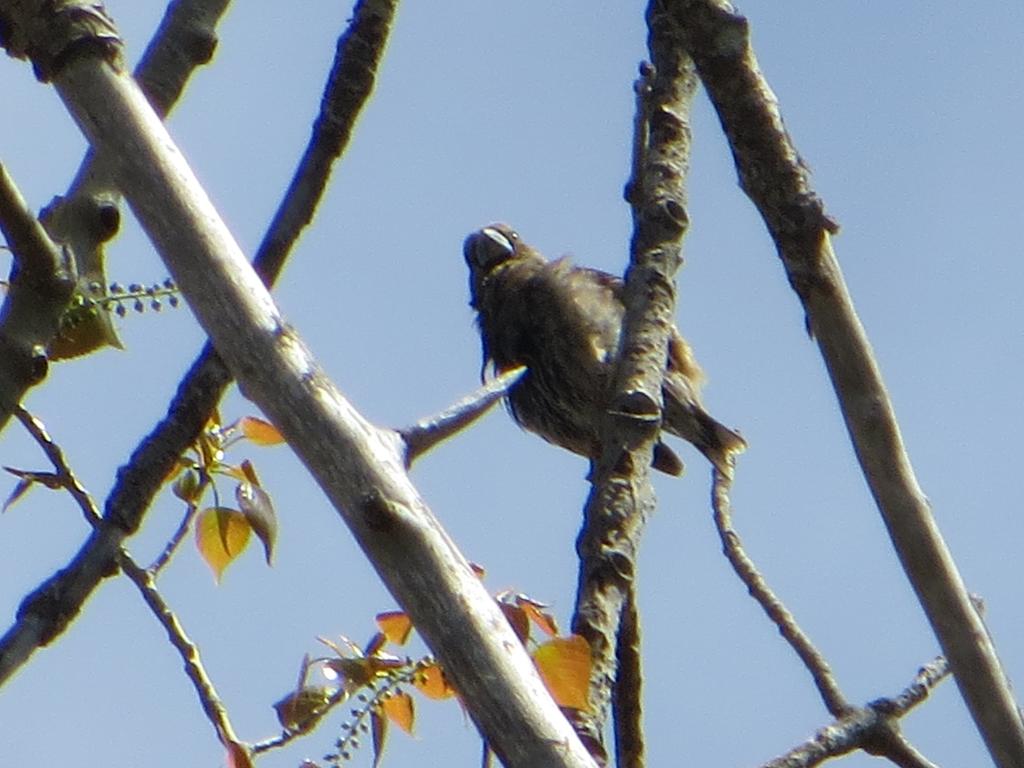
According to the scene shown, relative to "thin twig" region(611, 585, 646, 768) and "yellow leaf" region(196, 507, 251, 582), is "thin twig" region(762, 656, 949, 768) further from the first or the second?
"yellow leaf" region(196, 507, 251, 582)

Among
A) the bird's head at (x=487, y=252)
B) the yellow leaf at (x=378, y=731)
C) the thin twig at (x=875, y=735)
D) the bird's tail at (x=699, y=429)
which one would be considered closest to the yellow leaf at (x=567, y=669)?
the thin twig at (x=875, y=735)

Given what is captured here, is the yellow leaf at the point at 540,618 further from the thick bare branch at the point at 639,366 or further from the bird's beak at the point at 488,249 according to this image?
the bird's beak at the point at 488,249

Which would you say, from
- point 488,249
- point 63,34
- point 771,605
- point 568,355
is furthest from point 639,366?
point 488,249

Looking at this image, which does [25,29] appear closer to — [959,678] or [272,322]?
[272,322]

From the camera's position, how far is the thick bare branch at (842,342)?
5.06ft

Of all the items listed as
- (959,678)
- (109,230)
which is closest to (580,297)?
(109,230)

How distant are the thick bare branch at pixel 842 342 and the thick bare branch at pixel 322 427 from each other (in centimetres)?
48

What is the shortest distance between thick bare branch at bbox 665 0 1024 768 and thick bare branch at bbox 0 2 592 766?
478 millimetres

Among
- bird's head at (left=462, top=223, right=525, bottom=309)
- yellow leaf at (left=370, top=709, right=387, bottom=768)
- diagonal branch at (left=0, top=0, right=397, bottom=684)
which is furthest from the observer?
bird's head at (left=462, top=223, right=525, bottom=309)

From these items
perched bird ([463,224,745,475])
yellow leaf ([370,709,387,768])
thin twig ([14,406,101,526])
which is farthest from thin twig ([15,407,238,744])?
perched bird ([463,224,745,475])

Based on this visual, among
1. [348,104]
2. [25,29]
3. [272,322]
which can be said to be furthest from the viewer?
[348,104]

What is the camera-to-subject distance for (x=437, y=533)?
1.26m

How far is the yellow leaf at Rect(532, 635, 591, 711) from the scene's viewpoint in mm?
1777

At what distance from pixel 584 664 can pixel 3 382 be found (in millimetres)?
741
